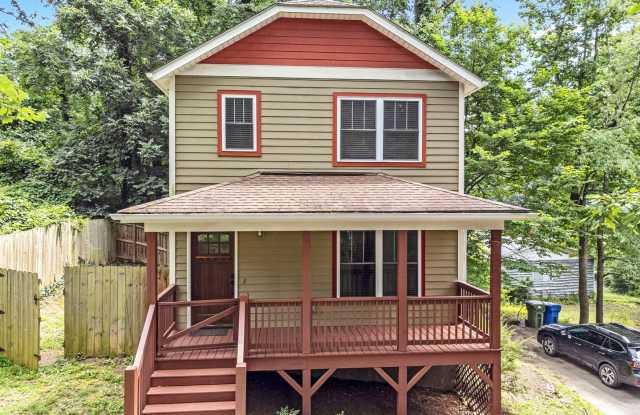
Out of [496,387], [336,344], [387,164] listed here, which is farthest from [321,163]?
[496,387]

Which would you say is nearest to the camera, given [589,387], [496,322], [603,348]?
[496,322]

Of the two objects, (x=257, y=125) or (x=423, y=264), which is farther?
(x=423, y=264)

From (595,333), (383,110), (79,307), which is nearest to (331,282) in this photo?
(383,110)

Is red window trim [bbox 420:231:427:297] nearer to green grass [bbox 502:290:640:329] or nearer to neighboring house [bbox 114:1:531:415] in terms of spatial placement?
neighboring house [bbox 114:1:531:415]

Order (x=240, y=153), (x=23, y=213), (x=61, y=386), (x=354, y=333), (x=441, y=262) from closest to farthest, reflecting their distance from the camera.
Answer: (x=61, y=386) → (x=354, y=333) → (x=240, y=153) → (x=441, y=262) → (x=23, y=213)

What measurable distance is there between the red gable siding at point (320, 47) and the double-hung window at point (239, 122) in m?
0.77

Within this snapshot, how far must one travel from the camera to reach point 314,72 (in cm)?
841

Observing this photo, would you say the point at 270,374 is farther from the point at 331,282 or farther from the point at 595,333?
the point at 595,333

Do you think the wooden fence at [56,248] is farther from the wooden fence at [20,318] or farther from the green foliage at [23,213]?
the wooden fence at [20,318]

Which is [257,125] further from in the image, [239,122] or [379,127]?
[379,127]

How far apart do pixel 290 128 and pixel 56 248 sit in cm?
898

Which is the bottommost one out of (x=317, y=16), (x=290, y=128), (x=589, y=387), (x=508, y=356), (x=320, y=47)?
(x=589, y=387)

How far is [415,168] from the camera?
8.66 meters

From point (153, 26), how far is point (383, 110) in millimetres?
12591
